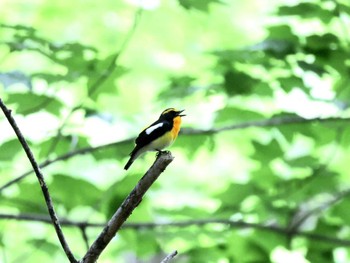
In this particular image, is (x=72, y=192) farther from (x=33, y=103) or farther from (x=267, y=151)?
(x=267, y=151)

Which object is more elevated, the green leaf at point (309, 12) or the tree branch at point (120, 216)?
the green leaf at point (309, 12)

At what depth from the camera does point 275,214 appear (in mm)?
5164

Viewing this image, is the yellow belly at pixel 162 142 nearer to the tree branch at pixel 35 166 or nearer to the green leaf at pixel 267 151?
the tree branch at pixel 35 166

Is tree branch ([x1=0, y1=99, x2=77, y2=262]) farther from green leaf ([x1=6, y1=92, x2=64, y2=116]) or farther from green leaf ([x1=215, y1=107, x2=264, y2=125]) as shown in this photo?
green leaf ([x1=215, y1=107, x2=264, y2=125])

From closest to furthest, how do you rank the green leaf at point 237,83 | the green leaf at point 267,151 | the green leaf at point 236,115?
the green leaf at point 237,83 → the green leaf at point 236,115 → the green leaf at point 267,151

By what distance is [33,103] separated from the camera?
14.4ft

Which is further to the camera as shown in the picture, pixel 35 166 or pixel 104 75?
pixel 104 75

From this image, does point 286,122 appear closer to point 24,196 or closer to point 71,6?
point 24,196

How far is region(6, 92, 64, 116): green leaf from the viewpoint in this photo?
14.1 ft

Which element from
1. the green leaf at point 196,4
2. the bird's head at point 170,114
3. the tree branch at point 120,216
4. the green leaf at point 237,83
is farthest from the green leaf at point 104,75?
the tree branch at point 120,216

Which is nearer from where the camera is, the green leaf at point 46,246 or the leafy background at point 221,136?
the leafy background at point 221,136

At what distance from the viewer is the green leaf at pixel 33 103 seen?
429cm

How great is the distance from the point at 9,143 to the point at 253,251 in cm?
232

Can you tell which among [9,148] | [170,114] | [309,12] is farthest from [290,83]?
[9,148]
